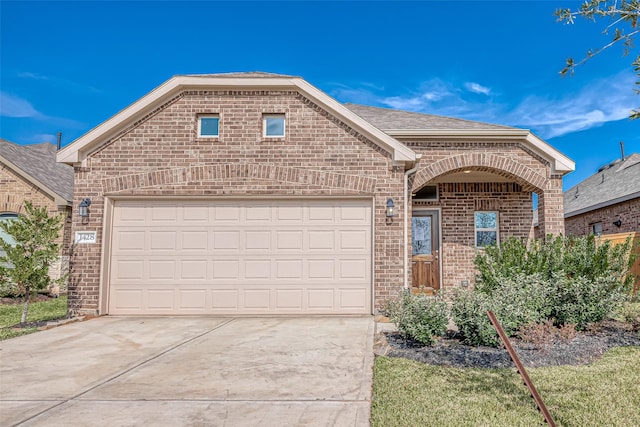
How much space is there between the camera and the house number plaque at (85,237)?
28.5 ft

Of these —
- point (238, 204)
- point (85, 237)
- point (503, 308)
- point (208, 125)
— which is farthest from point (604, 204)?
point (85, 237)

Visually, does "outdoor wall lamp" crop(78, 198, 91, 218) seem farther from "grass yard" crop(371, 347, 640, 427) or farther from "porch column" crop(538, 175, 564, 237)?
"porch column" crop(538, 175, 564, 237)

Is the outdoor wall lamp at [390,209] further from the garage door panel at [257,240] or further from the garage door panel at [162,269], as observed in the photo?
the garage door panel at [162,269]

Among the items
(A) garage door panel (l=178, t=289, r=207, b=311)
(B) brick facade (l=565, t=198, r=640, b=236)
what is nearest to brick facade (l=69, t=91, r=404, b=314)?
(A) garage door panel (l=178, t=289, r=207, b=311)

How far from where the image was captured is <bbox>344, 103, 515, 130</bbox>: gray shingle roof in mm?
10312

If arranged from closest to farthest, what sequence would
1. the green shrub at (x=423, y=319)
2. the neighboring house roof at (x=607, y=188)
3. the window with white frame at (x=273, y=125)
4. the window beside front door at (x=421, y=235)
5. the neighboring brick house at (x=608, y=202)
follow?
the green shrub at (x=423, y=319) < the window with white frame at (x=273, y=125) < the window beside front door at (x=421, y=235) < the neighboring brick house at (x=608, y=202) < the neighboring house roof at (x=607, y=188)

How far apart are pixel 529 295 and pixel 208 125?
6905mm

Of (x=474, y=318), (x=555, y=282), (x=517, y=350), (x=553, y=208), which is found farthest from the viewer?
(x=553, y=208)

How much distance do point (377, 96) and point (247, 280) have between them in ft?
91.1

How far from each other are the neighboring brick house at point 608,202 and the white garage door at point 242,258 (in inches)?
425

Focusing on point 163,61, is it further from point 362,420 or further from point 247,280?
point 362,420

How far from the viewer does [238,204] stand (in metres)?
8.95

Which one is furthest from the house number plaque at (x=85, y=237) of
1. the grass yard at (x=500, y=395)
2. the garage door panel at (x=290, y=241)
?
the grass yard at (x=500, y=395)

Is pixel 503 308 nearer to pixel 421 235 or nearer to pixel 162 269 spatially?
pixel 421 235
